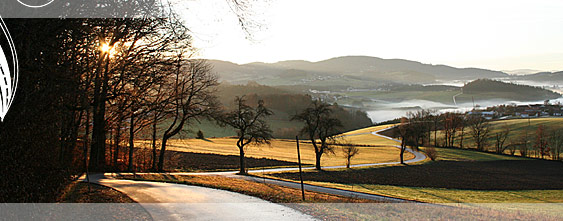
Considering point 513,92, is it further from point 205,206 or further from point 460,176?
point 205,206

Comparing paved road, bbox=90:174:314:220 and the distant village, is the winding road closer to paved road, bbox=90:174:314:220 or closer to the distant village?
paved road, bbox=90:174:314:220

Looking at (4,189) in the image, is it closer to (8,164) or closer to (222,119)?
(8,164)

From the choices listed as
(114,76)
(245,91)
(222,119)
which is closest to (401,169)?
(222,119)

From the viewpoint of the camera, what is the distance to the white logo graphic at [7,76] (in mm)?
4977

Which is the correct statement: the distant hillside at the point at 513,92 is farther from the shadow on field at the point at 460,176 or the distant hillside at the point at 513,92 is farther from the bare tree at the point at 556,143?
the shadow on field at the point at 460,176

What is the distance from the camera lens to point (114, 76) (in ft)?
48.2

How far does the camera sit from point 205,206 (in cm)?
1035

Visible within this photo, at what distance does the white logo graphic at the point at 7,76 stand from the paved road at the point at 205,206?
421cm

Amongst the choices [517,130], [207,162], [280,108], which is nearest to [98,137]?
[207,162]

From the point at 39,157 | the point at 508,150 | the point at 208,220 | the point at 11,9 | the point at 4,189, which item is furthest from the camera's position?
the point at 508,150

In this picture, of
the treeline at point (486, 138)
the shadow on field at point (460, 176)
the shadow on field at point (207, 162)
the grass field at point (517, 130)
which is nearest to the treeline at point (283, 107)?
the treeline at point (486, 138)

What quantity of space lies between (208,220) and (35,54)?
16.1ft

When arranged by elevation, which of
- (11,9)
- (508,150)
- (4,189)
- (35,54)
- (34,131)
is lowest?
(508,150)

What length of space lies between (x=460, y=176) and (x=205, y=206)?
36.4m
